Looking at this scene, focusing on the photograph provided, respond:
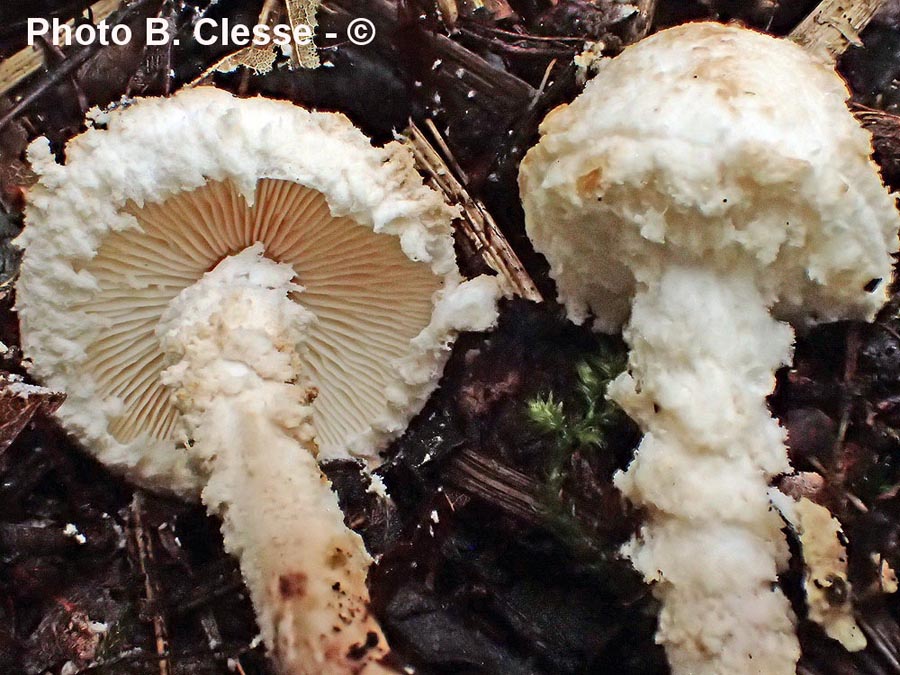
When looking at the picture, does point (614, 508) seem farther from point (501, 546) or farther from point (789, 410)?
point (789, 410)

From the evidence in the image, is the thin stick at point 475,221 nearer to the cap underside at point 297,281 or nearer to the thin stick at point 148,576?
the cap underside at point 297,281

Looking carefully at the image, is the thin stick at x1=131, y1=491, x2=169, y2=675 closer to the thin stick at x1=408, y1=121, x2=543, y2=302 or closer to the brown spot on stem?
the brown spot on stem

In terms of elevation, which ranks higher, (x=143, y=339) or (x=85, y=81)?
(x=85, y=81)

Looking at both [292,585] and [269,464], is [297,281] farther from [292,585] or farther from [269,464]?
[292,585]

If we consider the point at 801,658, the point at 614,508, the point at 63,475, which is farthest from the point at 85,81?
the point at 801,658

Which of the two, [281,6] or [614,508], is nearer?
[614,508]

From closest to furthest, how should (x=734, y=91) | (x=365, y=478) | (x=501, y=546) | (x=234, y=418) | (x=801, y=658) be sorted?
(x=734, y=91), (x=801, y=658), (x=234, y=418), (x=501, y=546), (x=365, y=478)
